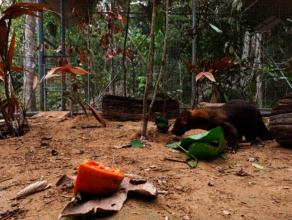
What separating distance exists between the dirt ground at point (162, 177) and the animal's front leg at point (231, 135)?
0.12 meters

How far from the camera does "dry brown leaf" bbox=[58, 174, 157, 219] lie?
3.40 feet

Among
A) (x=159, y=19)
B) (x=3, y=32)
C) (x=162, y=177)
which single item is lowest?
(x=162, y=177)

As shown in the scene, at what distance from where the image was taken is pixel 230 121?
9.58 ft

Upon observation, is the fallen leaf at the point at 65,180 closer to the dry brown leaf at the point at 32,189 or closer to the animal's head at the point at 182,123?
the dry brown leaf at the point at 32,189

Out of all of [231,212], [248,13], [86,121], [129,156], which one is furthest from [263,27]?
[231,212]

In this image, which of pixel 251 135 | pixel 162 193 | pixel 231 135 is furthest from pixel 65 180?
pixel 251 135

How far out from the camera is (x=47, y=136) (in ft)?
9.57

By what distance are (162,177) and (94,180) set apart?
605 millimetres

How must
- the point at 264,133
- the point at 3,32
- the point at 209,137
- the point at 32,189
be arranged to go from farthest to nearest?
the point at 264,133, the point at 3,32, the point at 209,137, the point at 32,189

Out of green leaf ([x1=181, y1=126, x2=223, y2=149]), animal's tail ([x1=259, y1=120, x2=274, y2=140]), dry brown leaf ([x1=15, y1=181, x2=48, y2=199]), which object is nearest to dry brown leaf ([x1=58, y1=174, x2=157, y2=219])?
dry brown leaf ([x1=15, y1=181, x2=48, y2=199])

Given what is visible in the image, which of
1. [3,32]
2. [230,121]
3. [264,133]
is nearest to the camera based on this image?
[3,32]

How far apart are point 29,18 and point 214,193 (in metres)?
7.04

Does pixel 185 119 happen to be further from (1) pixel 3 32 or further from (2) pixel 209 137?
(1) pixel 3 32

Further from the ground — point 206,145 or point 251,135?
point 206,145
